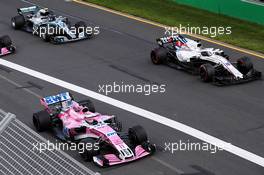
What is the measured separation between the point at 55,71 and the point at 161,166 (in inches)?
353

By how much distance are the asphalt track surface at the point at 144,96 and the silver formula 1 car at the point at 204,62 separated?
0.29 metres

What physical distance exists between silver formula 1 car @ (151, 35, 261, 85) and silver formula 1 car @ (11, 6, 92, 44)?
445 cm

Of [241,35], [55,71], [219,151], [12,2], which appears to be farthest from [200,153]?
[12,2]

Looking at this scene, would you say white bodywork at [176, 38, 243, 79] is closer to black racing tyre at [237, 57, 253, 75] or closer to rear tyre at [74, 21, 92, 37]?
black racing tyre at [237, 57, 253, 75]

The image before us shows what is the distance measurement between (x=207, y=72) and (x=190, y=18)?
929cm

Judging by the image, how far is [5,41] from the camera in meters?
26.8

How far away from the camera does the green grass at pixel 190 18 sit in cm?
2814

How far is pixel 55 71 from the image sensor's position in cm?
2472

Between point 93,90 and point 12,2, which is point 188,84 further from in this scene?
point 12,2

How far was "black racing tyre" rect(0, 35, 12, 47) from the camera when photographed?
26.7 metres

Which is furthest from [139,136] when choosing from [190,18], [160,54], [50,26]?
[190,18]

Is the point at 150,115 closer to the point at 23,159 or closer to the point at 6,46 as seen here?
the point at 6,46

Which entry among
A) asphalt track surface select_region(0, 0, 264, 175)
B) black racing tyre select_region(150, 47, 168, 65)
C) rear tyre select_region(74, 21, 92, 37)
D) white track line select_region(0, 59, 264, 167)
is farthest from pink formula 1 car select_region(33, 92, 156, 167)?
rear tyre select_region(74, 21, 92, 37)

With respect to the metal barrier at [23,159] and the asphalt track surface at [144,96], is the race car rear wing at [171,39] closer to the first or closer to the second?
the asphalt track surface at [144,96]
